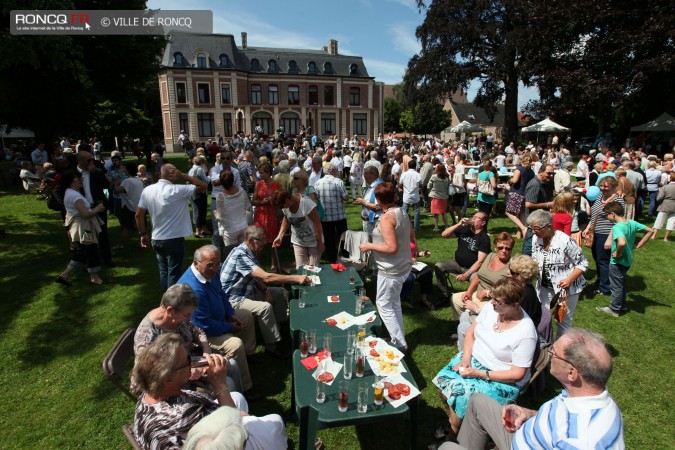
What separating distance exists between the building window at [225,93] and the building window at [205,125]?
2.15 meters

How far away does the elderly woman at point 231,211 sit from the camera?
573 centimetres

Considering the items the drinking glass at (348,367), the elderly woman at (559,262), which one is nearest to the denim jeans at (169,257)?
the drinking glass at (348,367)

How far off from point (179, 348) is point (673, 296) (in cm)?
700

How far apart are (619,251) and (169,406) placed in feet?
17.5

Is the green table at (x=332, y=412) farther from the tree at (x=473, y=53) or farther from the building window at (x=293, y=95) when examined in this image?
the building window at (x=293, y=95)

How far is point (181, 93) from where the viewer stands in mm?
39312

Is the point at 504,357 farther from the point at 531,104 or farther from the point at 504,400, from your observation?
the point at 531,104

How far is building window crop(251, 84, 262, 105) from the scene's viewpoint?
140 feet

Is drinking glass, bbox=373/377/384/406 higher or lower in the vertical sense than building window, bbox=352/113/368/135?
lower

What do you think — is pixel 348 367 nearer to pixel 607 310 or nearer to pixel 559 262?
pixel 559 262

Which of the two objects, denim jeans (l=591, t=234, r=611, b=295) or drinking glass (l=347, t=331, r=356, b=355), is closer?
drinking glass (l=347, t=331, r=356, b=355)

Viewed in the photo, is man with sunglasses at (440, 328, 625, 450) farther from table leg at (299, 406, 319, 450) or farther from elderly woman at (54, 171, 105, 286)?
elderly woman at (54, 171, 105, 286)

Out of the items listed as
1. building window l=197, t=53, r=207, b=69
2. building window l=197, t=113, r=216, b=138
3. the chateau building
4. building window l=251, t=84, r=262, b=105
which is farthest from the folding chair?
building window l=251, t=84, r=262, b=105

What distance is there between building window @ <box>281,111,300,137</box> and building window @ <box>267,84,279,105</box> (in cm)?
177
